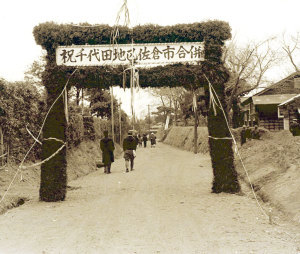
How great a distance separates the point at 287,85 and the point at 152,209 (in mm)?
31654

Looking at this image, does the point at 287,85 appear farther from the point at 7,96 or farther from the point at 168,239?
the point at 168,239

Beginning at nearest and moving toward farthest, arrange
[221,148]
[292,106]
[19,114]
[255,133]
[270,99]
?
[221,148] → [19,114] → [292,106] → [255,133] → [270,99]

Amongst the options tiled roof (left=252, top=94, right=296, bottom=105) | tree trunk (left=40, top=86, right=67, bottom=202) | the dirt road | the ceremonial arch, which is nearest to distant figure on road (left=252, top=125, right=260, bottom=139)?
tiled roof (left=252, top=94, right=296, bottom=105)

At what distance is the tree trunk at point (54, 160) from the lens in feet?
34.4

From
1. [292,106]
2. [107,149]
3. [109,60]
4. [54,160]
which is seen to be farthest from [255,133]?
[54,160]

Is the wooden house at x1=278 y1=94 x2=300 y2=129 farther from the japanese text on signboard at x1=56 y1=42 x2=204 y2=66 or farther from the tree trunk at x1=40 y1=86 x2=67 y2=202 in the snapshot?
the tree trunk at x1=40 y1=86 x2=67 y2=202

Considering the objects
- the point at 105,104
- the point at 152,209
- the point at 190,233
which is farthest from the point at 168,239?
the point at 105,104

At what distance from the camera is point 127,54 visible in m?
10.5

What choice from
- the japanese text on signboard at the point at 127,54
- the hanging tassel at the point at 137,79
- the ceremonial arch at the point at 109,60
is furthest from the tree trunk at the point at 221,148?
the hanging tassel at the point at 137,79

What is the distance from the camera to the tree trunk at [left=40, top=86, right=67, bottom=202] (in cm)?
1050

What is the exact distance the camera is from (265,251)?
17.9 feet

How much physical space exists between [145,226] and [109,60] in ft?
16.9

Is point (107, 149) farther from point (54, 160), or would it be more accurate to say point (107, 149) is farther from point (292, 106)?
point (292, 106)

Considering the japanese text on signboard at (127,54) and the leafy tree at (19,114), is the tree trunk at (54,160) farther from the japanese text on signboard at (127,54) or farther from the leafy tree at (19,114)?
the leafy tree at (19,114)
